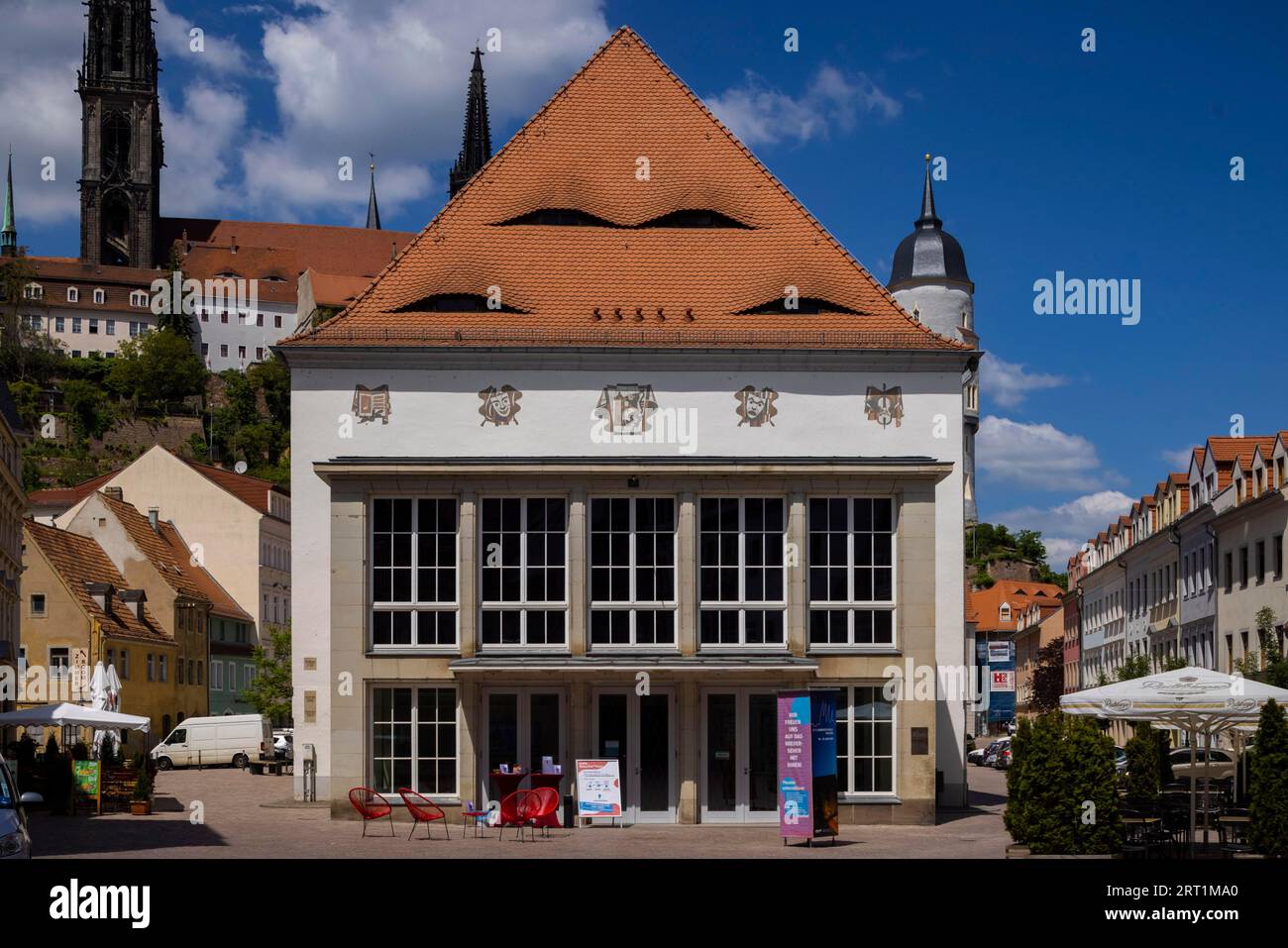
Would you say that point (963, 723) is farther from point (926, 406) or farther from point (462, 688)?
point (462, 688)

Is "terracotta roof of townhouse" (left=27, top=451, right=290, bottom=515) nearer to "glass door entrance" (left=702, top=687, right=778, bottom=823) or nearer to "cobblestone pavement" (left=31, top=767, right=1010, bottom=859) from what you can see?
"cobblestone pavement" (left=31, top=767, right=1010, bottom=859)

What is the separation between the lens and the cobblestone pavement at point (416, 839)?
84.0 ft

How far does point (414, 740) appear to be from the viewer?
3338cm

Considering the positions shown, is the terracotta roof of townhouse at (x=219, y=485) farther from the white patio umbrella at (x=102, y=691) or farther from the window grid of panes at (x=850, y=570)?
the window grid of panes at (x=850, y=570)

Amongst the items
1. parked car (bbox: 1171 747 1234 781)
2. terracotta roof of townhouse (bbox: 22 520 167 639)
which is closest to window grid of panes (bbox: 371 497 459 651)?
parked car (bbox: 1171 747 1234 781)

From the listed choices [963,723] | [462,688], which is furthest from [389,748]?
[963,723]

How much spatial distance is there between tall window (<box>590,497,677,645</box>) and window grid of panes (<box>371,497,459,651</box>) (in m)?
2.51

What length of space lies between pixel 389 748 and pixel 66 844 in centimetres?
732

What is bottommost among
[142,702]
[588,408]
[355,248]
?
[142,702]

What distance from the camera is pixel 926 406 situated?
3584cm

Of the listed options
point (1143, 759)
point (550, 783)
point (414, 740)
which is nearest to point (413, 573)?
point (414, 740)

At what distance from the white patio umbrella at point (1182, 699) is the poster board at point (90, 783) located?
1927cm

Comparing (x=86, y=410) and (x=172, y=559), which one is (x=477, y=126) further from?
(x=172, y=559)
